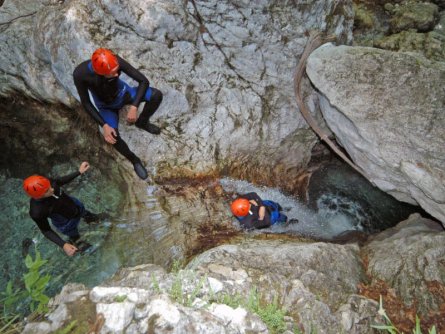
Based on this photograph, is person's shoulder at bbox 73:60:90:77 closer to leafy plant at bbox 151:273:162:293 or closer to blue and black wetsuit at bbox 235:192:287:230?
leafy plant at bbox 151:273:162:293

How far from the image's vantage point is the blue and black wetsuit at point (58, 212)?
4.52 metres

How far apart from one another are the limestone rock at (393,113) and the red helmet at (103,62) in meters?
3.29

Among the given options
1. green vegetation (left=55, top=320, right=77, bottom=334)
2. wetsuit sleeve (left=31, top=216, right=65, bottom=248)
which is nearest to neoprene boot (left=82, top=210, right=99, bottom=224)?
wetsuit sleeve (left=31, top=216, right=65, bottom=248)

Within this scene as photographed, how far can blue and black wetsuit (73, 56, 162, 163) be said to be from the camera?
4.64m

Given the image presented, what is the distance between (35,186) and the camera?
166 inches

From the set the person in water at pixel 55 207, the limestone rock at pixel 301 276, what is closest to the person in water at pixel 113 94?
the person in water at pixel 55 207

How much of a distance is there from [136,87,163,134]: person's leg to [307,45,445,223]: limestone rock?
2649mm

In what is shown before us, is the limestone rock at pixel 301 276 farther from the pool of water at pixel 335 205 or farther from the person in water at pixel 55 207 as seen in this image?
the person in water at pixel 55 207

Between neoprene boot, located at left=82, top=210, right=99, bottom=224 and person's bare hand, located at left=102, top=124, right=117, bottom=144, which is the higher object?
person's bare hand, located at left=102, top=124, right=117, bottom=144

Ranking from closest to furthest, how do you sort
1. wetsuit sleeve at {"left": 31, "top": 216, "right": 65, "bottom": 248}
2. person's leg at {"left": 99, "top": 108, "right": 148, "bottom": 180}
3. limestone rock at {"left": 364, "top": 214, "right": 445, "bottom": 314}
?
limestone rock at {"left": 364, "top": 214, "right": 445, "bottom": 314}, wetsuit sleeve at {"left": 31, "top": 216, "right": 65, "bottom": 248}, person's leg at {"left": 99, "top": 108, "right": 148, "bottom": 180}

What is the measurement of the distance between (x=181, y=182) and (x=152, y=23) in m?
2.85

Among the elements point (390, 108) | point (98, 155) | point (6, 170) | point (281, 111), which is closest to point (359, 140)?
point (390, 108)

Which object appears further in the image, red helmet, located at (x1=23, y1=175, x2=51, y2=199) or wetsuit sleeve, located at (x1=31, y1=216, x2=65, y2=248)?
wetsuit sleeve, located at (x1=31, y1=216, x2=65, y2=248)

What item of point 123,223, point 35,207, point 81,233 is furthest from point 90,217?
point 35,207
